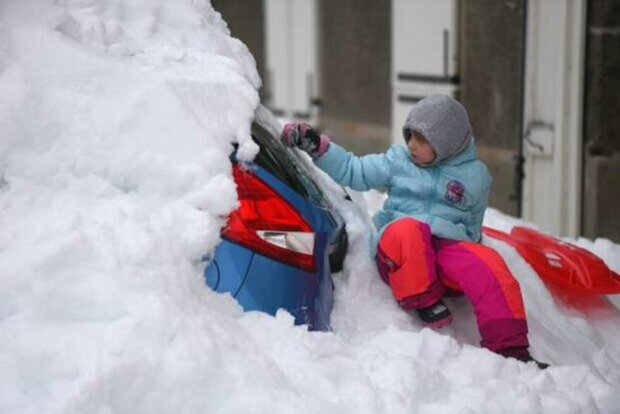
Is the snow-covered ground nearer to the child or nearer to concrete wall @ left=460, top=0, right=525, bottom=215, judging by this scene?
the child

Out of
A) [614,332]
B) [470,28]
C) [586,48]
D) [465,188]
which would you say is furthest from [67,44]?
[470,28]

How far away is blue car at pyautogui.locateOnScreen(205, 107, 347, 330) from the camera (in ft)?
10.8

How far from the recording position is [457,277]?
406 cm

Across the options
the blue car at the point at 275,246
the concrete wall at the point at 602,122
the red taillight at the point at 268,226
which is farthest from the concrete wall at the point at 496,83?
the red taillight at the point at 268,226

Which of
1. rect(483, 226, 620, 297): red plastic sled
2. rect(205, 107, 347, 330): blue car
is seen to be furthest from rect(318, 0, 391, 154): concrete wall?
rect(205, 107, 347, 330): blue car

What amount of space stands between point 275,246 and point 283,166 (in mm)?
427

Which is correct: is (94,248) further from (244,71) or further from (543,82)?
(543,82)

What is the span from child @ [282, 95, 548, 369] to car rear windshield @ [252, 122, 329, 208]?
0.17 metres

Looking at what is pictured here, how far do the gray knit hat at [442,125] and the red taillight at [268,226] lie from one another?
0.89 meters

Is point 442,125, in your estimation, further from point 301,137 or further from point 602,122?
point 602,122

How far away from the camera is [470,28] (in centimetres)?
822

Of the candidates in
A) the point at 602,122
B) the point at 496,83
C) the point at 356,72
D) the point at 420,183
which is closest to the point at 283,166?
the point at 420,183

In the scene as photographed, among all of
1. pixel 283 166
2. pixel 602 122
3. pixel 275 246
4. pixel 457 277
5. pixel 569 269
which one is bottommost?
pixel 569 269

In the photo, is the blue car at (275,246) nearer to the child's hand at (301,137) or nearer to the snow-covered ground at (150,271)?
the snow-covered ground at (150,271)
